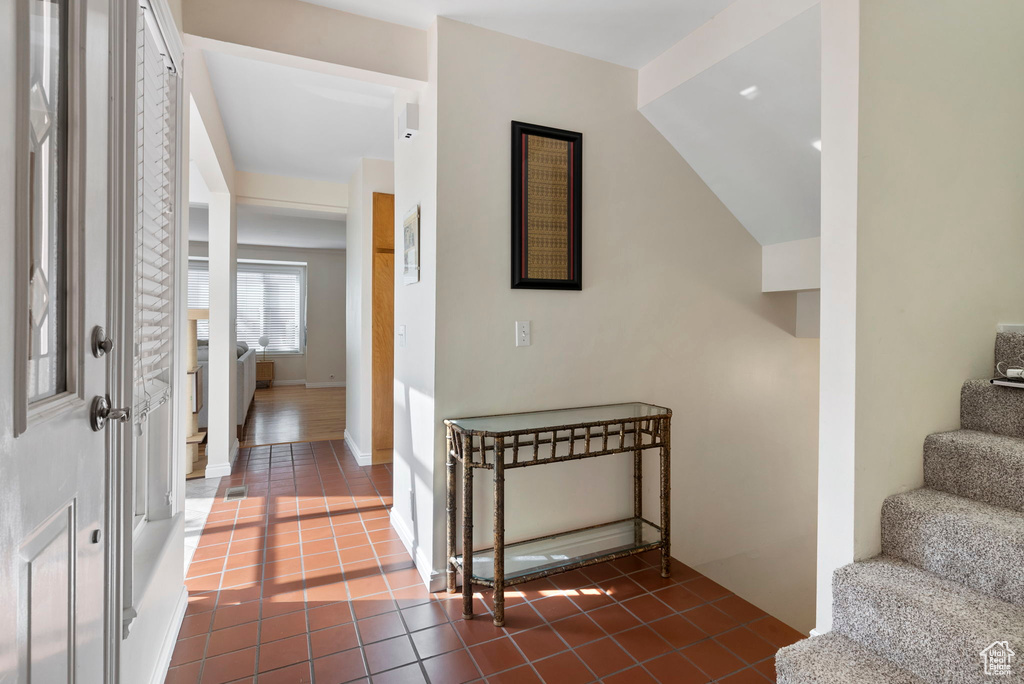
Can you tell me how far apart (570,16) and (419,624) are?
2.50 meters

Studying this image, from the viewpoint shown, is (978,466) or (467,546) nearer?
(978,466)

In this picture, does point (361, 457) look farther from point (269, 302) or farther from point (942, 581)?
point (269, 302)

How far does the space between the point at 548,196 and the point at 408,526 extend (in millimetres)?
1742

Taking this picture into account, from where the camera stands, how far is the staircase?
1.20 metres

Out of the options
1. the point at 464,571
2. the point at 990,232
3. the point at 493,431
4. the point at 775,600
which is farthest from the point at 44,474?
the point at 775,600

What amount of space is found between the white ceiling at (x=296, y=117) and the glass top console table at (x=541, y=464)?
2073 millimetres

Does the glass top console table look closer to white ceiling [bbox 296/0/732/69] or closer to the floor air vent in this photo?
white ceiling [bbox 296/0/732/69]

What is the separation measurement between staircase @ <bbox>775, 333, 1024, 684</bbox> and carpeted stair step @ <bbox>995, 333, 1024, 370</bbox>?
0.18m

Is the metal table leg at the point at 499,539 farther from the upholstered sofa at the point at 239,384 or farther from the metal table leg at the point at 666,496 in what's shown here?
the upholstered sofa at the point at 239,384

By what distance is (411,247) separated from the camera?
8.40ft

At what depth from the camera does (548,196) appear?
2387 mm

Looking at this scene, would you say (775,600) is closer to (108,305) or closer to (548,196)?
(548,196)

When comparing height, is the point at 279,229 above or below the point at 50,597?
above

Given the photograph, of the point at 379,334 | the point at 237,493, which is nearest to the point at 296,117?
the point at 379,334
